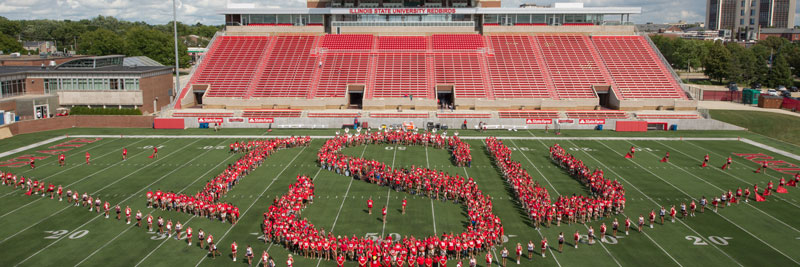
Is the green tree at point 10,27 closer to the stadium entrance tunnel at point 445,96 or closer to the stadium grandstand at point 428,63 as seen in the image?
the stadium grandstand at point 428,63

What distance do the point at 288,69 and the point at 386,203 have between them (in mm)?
37402

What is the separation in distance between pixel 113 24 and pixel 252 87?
142305 millimetres

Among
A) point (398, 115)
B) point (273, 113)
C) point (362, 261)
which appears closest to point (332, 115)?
point (273, 113)

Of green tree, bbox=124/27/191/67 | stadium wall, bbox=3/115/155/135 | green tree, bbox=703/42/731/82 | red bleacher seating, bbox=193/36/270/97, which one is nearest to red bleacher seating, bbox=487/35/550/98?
red bleacher seating, bbox=193/36/270/97

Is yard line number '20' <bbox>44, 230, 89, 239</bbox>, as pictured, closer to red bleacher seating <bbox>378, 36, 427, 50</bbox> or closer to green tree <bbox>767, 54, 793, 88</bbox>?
red bleacher seating <bbox>378, 36, 427, 50</bbox>

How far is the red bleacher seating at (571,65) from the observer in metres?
56.9

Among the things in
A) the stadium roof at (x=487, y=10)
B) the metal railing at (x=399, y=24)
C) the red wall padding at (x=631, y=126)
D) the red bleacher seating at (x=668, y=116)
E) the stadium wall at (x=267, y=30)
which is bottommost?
the red wall padding at (x=631, y=126)

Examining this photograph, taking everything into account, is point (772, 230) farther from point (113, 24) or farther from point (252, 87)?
point (113, 24)

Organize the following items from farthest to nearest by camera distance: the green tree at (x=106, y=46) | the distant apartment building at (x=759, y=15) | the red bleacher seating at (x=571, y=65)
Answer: the distant apartment building at (x=759, y=15) → the green tree at (x=106, y=46) → the red bleacher seating at (x=571, y=65)

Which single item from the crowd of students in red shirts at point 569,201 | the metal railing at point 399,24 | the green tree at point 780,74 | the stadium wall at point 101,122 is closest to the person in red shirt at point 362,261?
the crowd of students in red shirts at point 569,201

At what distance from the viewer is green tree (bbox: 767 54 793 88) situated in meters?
79.4

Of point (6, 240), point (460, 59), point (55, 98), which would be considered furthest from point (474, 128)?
point (55, 98)

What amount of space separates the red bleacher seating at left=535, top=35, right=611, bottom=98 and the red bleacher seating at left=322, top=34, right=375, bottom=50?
Answer: 1998 cm

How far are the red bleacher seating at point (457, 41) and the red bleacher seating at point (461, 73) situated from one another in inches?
72.3
